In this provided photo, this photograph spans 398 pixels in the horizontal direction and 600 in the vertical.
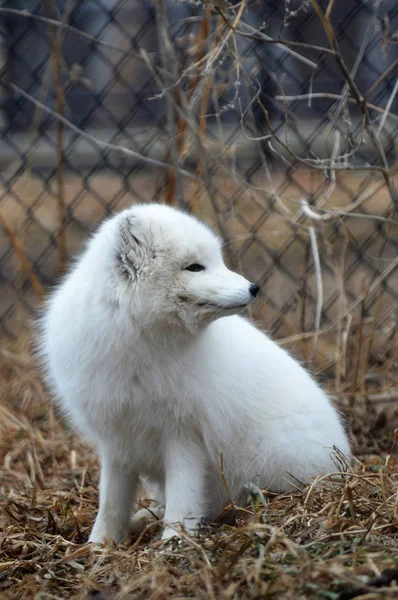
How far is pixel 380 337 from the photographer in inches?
201

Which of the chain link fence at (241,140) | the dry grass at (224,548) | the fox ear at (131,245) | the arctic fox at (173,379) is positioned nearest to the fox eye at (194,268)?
the arctic fox at (173,379)

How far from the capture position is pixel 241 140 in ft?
19.4

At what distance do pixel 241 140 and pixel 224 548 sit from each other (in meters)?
3.96

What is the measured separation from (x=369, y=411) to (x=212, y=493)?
1.39m

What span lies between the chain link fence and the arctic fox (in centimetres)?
66

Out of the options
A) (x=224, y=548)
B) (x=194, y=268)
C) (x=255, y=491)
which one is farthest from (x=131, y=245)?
(x=224, y=548)

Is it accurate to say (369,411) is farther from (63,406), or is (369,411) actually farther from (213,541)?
(213,541)

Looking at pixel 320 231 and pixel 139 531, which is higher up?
pixel 320 231

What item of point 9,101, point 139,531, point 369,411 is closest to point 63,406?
point 139,531

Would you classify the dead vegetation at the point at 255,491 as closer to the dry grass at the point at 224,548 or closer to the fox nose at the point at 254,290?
the dry grass at the point at 224,548

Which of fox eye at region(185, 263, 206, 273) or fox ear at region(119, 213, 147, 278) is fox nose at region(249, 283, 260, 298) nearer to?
fox eye at region(185, 263, 206, 273)

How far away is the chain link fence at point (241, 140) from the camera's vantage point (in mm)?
3717

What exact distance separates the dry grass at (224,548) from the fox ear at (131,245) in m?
0.84

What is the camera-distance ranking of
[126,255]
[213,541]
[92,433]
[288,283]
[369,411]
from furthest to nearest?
[288,283] → [369,411] → [92,433] → [126,255] → [213,541]
